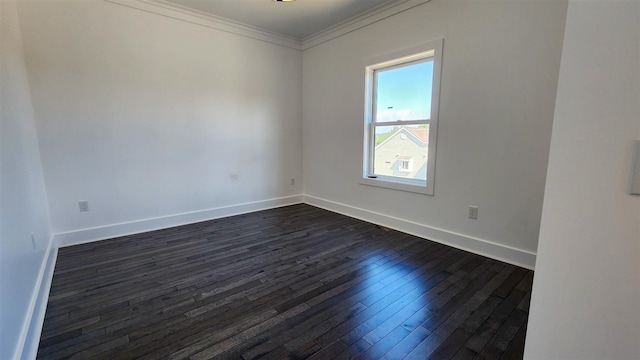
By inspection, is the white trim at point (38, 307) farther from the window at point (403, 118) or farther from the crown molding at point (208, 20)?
the window at point (403, 118)

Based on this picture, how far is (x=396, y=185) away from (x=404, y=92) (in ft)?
3.80

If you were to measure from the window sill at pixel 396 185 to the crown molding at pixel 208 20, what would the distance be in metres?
2.58

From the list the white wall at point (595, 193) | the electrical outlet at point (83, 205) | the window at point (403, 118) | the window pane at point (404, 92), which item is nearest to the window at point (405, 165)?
the window at point (403, 118)

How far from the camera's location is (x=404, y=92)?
3.40 metres

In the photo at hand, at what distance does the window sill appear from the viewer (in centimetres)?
318

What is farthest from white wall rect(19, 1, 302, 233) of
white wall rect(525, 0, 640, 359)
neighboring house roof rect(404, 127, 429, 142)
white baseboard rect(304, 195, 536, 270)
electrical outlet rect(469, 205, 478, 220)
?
white wall rect(525, 0, 640, 359)

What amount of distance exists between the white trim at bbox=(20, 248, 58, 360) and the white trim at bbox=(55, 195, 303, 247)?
1.89ft

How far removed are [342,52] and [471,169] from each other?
2427 mm

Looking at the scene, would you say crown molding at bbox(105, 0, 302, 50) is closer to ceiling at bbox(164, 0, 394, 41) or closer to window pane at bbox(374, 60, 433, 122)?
ceiling at bbox(164, 0, 394, 41)

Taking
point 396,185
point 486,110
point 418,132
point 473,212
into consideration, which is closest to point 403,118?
point 418,132

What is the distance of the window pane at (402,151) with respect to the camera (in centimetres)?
325

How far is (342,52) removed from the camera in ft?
13.0

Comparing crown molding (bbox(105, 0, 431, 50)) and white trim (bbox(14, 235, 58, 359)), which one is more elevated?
crown molding (bbox(105, 0, 431, 50))

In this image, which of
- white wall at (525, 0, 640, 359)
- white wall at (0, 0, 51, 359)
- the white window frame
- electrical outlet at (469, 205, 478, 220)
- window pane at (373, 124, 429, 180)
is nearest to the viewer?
white wall at (525, 0, 640, 359)
